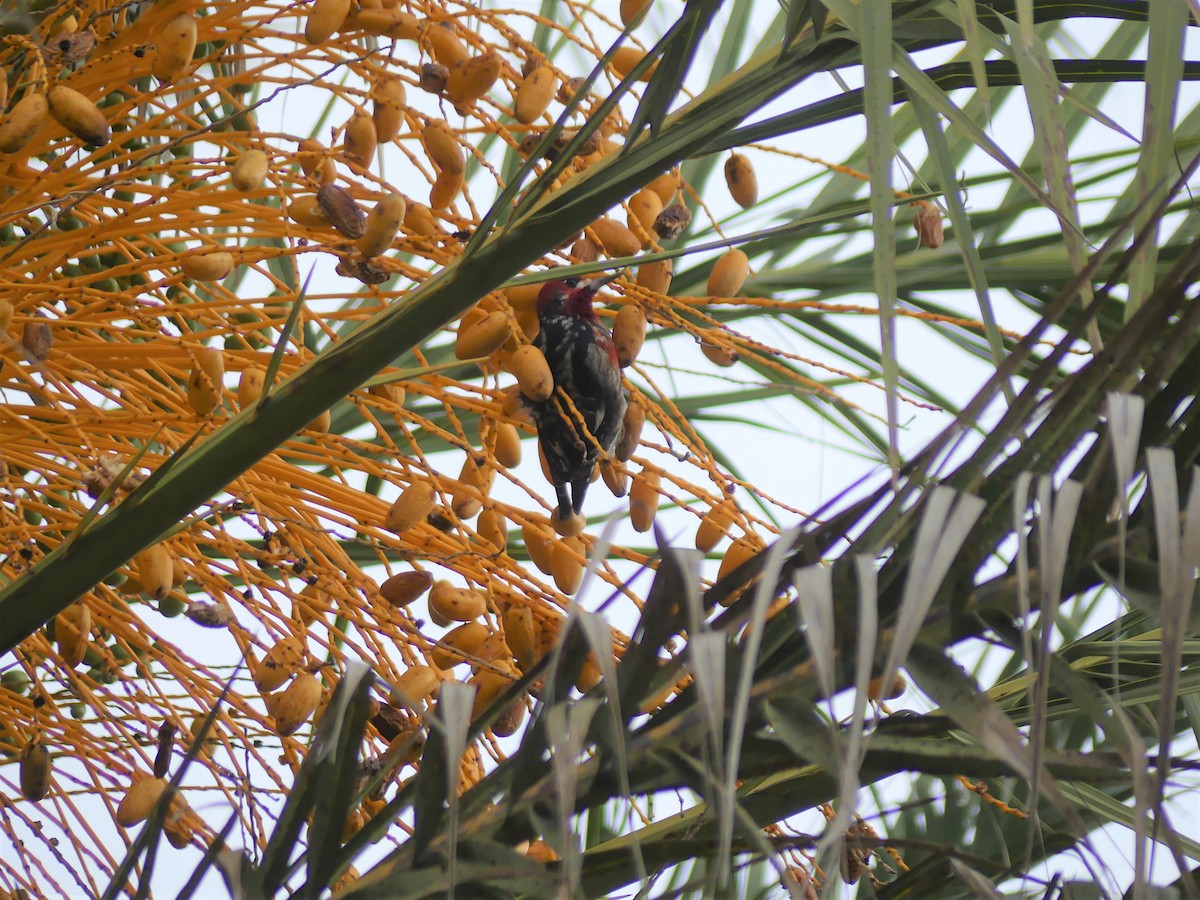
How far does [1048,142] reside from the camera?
0.45 metres

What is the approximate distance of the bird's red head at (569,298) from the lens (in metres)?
0.95

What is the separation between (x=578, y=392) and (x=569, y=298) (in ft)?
0.39

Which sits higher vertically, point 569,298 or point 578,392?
point 569,298

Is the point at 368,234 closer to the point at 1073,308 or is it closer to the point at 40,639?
the point at 40,639

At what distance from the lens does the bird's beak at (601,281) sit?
0.82 m

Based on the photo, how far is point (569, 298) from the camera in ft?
3.21

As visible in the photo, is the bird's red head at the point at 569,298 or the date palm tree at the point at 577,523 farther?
the bird's red head at the point at 569,298

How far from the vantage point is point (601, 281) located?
2.95 feet

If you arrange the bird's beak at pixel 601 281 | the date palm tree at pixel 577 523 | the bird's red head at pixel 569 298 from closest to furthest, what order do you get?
the date palm tree at pixel 577 523 < the bird's beak at pixel 601 281 < the bird's red head at pixel 569 298

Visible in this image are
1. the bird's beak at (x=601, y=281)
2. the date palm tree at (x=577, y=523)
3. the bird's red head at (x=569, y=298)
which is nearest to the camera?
the date palm tree at (x=577, y=523)

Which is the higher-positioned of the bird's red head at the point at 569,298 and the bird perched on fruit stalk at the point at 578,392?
the bird's red head at the point at 569,298

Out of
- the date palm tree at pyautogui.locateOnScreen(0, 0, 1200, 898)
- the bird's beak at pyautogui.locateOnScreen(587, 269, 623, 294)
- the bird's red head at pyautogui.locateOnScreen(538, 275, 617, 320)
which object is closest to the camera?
the date palm tree at pyautogui.locateOnScreen(0, 0, 1200, 898)

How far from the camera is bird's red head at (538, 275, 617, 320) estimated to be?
37.2 inches

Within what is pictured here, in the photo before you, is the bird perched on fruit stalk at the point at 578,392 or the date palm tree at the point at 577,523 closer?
the date palm tree at the point at 577,523
